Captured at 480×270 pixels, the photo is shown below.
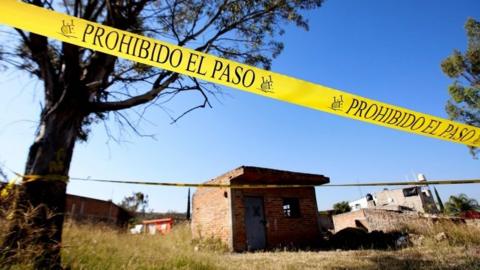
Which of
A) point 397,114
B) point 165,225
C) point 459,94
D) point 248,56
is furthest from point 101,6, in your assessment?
point 459,94

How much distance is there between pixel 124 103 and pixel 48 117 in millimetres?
1034

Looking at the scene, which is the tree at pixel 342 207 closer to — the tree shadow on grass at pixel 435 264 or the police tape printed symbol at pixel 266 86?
the tree shadow on grass at pixel 435 264

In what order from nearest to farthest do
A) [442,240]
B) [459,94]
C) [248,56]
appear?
[248,56] < [442,240] < [459,94]

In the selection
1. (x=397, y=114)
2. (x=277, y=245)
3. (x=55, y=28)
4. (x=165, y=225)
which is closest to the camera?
(x=55, y=28)

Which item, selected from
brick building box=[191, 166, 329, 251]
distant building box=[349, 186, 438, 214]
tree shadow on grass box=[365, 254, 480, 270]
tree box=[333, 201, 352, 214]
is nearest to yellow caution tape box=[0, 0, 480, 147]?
tree shadow on grass box=[365, 254, 480, 270]

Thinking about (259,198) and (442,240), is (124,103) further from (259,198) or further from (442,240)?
(442,240)

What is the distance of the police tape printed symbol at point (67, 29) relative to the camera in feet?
8.66

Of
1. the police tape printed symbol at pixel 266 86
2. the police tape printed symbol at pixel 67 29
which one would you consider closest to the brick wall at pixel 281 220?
the police tape printed symbol at pixel 266 86

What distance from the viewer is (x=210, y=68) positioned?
9.13ft

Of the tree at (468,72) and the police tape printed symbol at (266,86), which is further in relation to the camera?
the tree at (468,72)

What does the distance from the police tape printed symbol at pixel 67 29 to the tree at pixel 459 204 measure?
99.8 ft

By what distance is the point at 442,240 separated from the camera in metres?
8.02

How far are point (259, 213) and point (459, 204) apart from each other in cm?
2402

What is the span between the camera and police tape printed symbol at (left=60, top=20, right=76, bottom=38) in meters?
2.64
